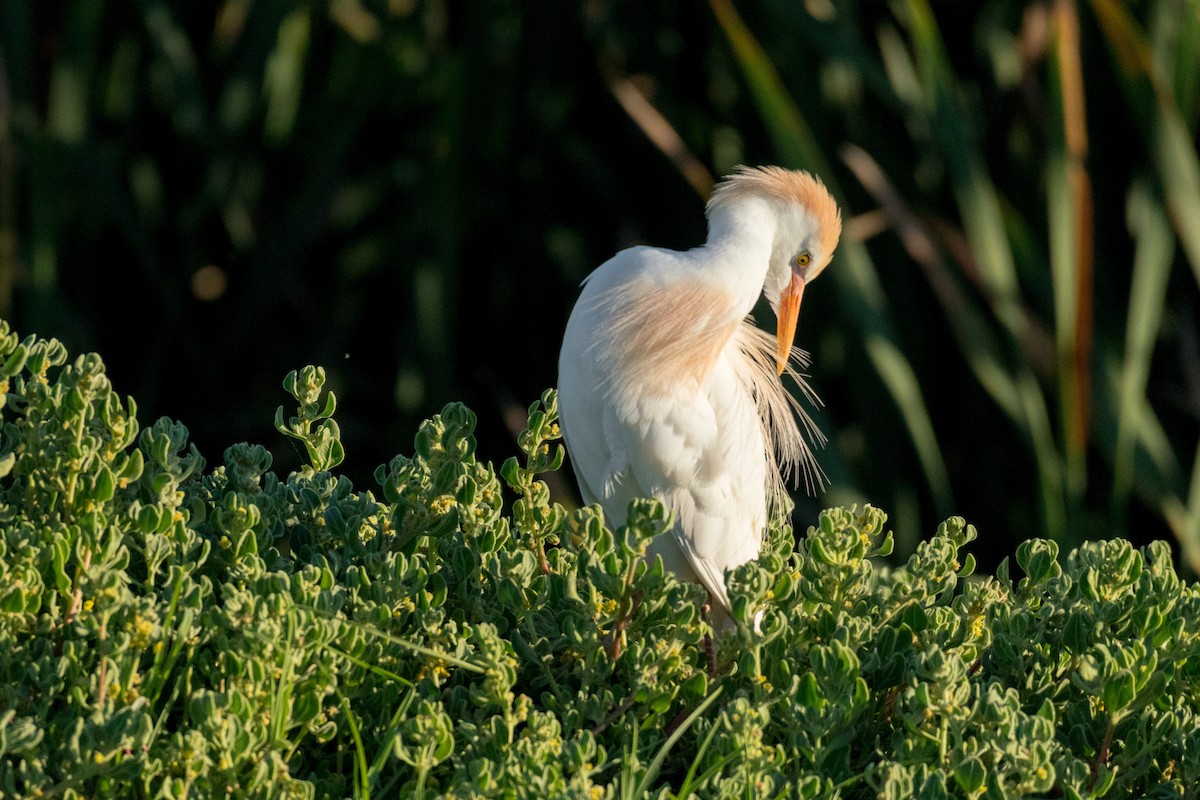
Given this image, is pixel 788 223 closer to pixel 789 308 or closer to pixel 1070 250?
pixel 789 308

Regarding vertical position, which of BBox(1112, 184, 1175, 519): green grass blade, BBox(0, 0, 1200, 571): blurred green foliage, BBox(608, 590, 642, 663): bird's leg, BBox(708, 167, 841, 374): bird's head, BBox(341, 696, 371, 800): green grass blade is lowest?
BBox(341, 696, 371, 800): green grass blade

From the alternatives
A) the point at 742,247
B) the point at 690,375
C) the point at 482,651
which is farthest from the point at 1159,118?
the point at 482,651

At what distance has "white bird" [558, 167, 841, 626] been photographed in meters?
2.23

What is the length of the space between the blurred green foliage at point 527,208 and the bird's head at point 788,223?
2.87 ft

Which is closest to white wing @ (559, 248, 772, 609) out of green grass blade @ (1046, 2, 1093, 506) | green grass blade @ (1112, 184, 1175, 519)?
green grass blade @ (1046, 2, 1093, 506)

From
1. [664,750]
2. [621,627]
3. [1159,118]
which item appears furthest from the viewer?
[1159,118]

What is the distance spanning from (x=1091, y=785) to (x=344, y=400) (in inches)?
125

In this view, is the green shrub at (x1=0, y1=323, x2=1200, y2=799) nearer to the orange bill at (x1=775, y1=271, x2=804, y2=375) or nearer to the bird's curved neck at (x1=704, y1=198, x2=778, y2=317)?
the bird's curved neck at (x1=704, y1=198, x2=778, y2=317)

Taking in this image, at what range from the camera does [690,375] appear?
2.30m

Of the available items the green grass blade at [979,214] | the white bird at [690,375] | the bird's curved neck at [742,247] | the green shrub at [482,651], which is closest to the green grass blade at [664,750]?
the green shrub at [482,651]

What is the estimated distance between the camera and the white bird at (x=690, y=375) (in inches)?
87.8

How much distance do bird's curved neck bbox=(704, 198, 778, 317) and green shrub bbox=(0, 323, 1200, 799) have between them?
0.75 m

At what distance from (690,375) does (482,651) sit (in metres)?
1.08

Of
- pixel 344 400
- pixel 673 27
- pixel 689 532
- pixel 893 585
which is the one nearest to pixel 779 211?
pixel 689 532
